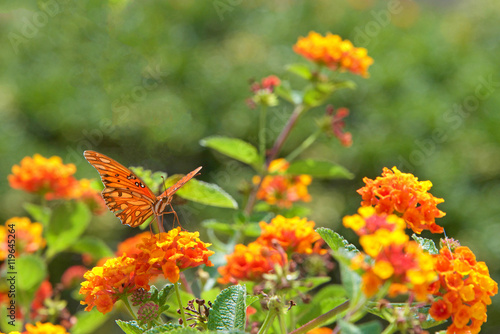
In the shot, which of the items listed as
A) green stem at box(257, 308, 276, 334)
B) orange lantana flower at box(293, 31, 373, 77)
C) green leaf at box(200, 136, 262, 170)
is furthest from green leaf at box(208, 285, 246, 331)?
orange lantana flower at box(293, 31, 373, 77)

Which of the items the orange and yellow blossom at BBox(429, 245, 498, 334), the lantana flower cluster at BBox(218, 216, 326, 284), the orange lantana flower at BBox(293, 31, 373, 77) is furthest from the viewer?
the orange lantana flower at BBox(293, 31, 373, 77)

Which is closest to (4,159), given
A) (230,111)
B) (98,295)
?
(230,111)

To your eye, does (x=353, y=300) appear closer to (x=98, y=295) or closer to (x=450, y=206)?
(x=98, y=295)

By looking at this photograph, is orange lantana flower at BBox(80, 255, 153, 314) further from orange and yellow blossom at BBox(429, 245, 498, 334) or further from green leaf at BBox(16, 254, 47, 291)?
green leaf at BBox(16, 254, 47, 291)

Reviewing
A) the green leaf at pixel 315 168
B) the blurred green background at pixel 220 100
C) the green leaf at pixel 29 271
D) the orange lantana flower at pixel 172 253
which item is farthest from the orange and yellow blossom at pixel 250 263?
the blurred green background at pixel 220 100

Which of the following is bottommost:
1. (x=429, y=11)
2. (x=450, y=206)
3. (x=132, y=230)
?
(x=132, y=230)

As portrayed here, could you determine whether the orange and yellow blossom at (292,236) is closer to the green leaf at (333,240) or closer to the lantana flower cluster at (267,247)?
the lantana flower cluster at (267,247)

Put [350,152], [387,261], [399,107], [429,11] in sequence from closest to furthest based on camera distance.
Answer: [387,261]
[350,152]
[399,107]
[429,11]
